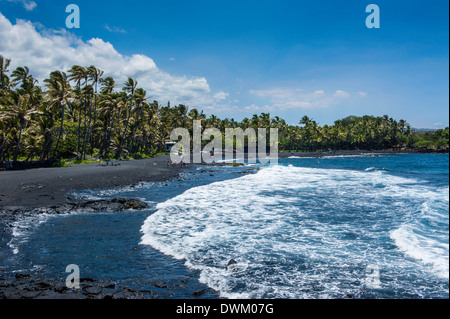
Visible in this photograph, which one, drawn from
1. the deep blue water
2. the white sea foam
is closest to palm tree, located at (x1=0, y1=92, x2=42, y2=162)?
the deep blue water

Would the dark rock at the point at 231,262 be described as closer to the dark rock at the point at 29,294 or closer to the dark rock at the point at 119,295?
the dark rock at the point at 119,295

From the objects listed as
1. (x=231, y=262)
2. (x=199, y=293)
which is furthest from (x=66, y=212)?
(x=199, y=293)

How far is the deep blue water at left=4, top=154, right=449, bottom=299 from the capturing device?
9828mm

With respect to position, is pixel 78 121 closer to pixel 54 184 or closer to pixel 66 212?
pixel 54 184

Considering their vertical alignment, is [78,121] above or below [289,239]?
above

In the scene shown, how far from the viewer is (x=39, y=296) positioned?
8195mm

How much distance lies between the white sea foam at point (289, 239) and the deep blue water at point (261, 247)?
49 millimetres

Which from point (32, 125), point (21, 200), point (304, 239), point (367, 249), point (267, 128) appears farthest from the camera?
point (267, 128)

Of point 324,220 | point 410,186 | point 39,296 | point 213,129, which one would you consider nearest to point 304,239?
point 324,220

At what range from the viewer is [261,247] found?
1349 centimetres

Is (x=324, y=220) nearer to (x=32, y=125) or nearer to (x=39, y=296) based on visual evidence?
(x=39, y=296)

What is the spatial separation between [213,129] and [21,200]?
9151 cm

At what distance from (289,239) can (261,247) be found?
1935 millimetres

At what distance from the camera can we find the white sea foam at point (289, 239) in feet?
33.1
